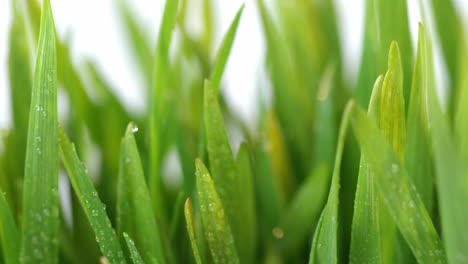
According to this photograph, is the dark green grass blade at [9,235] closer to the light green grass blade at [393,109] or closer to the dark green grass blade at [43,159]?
the dark green grass blade at [43,159]

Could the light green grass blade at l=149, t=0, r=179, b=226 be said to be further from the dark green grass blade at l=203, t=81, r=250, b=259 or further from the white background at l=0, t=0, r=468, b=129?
the white background at l=0, t=0, r=468, b=129

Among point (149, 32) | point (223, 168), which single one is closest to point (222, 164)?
point (223, 168)

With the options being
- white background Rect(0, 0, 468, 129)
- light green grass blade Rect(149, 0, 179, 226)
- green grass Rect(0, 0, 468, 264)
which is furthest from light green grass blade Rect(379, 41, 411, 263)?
white background Rect(0, 0, 468, 129)

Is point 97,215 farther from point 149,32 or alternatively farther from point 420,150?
point 149,32

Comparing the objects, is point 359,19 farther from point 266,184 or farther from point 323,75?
point 266,184

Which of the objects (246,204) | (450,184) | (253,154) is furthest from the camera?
(253,154)

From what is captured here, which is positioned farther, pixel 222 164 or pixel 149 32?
pixel 149 32

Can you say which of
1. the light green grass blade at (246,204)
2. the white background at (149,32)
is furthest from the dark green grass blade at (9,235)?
the white background at (149,32)
